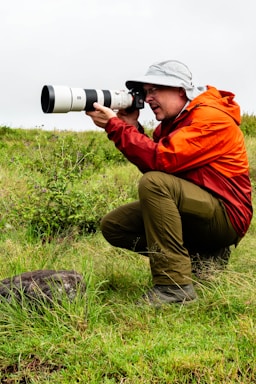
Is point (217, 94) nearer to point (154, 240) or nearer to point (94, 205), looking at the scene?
point (154, 240)

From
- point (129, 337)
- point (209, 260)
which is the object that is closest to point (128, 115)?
point (209, 260)

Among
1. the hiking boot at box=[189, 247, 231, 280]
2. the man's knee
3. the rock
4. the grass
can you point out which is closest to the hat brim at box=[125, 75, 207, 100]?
the man's knee

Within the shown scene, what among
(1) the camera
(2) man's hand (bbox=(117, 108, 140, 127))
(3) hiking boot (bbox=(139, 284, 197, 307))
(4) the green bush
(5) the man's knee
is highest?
(1) the camera

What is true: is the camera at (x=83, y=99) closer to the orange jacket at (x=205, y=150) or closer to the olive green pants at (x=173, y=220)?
the orange jacket at (x=205, y=150)

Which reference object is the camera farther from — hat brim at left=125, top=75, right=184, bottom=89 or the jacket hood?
the jacket hood

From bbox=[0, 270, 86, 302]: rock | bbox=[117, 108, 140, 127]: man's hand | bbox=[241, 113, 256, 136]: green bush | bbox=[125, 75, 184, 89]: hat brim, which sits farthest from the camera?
bbox=[241, 113, 256, 136]: green bush

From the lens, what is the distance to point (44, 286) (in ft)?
11.5

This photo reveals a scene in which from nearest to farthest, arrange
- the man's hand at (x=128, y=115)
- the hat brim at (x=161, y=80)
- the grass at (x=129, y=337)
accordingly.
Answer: the grass at (x=129, y=337) → the hat brim at (x=161, y=80) → the man's hand at (x=128, y=115)

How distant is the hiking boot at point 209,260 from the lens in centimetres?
409

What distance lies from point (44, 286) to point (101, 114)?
1.19 metres

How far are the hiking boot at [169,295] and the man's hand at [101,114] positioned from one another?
1119mm

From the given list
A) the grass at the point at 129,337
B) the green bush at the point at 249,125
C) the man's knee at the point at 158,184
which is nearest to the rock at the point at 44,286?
the grass at the point at 129,337

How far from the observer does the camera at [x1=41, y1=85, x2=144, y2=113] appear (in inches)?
151

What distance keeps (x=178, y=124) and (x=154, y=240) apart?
79 centimetres
